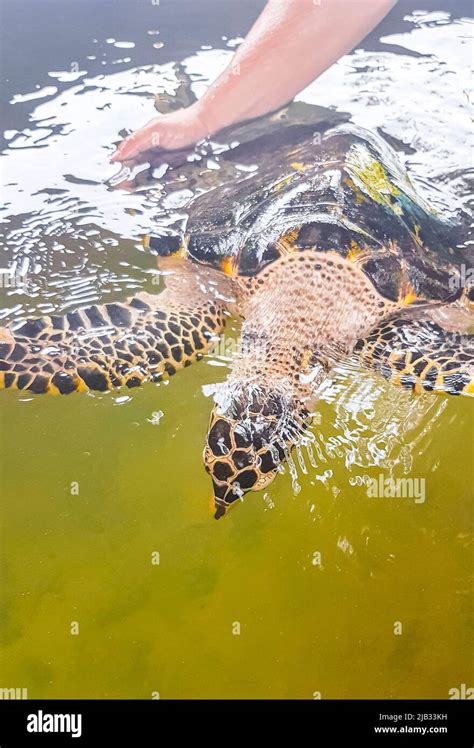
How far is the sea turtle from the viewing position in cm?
92

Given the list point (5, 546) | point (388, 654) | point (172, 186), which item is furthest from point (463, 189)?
point (5, 546)

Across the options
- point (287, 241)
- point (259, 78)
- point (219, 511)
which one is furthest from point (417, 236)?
A: point (219, 511)

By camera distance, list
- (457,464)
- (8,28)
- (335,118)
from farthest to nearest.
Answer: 1. (8,28)
2. (335,118)
3. (457,464)

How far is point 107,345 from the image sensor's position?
1.01 metres

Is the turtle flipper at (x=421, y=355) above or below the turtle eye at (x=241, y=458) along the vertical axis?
above

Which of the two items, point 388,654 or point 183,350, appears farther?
point 183,350

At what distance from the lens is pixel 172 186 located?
1.27m

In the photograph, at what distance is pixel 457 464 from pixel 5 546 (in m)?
0.60

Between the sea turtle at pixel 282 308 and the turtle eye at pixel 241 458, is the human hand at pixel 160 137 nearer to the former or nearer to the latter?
the sea turtle at pixel 282 308

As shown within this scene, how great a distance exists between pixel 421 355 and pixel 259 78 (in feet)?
2.32

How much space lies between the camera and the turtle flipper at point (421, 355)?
0.97 meters

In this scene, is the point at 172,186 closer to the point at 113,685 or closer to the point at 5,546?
the point at 5,546

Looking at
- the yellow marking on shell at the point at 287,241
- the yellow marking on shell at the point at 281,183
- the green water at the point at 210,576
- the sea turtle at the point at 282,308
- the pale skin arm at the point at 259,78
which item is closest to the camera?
the green water at the point at 210,576

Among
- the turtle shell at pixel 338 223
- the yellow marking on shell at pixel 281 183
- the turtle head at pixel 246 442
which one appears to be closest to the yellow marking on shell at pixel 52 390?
the turtle head at pixel 246 442
